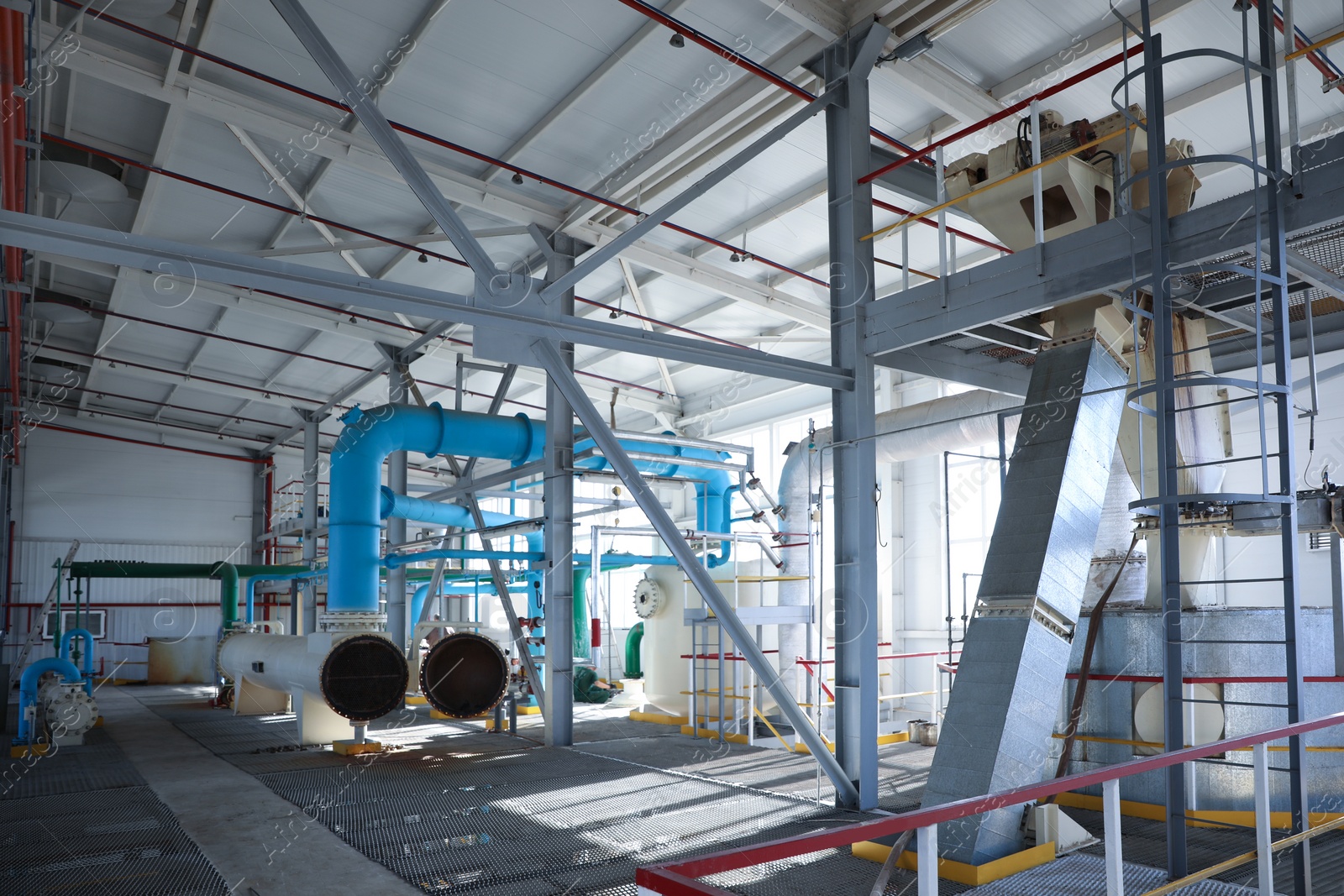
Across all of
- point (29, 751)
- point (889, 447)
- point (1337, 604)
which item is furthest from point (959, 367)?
point (29, 751)

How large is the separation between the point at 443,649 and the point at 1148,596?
811 cm

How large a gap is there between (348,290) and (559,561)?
6.71 m

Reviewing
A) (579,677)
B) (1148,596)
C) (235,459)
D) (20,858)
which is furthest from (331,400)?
(1148,596)

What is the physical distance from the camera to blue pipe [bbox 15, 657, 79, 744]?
1277cm

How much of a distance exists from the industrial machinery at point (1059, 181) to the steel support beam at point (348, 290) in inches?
79.8

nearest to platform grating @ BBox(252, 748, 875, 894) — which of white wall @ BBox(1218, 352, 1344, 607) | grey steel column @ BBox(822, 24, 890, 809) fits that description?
grey steel column @ BBox(822, 24, 890, 809)

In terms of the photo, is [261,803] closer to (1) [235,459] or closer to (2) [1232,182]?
(2) [1232,182]

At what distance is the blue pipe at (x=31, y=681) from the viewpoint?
41.9 feet

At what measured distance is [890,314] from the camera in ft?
28.3

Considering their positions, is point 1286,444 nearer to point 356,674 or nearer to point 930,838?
point 930,838

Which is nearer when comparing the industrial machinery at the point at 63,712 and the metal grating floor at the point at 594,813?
the metal grating floor at the point at 594,813

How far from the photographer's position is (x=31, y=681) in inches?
509

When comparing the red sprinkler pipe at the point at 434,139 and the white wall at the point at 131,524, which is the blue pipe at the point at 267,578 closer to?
the white wall at the point at 131,524

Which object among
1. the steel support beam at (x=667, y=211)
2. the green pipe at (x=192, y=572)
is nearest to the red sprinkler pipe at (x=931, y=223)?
the steel support beam at (x=667, y=211)
